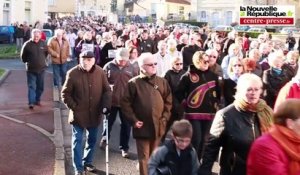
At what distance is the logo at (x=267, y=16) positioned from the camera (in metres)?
12.8

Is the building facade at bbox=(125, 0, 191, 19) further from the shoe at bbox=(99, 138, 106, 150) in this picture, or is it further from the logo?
the shoe at bbox=(99, 138, 106, 150)

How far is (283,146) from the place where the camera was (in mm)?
3514

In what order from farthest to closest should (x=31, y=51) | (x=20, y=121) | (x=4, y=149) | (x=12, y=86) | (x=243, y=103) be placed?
(x=12, y=86) < (x=31, y=51) < (x=20, y=121) < (x=4, y=149) < (x=243, y=103)

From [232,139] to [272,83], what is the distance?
164 inches

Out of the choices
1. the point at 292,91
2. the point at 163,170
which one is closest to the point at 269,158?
the point at 292,91

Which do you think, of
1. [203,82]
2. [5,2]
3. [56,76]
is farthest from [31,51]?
[5,2]

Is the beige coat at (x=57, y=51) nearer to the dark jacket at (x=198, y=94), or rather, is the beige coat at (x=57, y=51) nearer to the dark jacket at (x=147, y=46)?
the dark jacket at (x=147, y=46)

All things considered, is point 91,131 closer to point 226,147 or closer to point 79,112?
point 79,112

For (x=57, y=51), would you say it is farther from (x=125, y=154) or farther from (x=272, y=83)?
(x=272, y=83)

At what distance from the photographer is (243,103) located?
188 inches

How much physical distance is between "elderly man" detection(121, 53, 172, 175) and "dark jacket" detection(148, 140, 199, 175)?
6.32ft

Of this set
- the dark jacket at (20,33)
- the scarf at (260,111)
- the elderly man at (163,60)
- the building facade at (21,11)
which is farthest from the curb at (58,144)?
the building facade at (21,11)

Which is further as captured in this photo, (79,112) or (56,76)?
(56,76)

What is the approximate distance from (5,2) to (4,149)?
117ft
